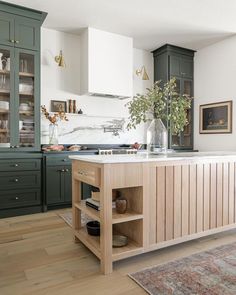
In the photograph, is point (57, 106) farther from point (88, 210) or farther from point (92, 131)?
point (88, 210)

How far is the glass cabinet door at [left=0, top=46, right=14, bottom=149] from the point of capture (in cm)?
321

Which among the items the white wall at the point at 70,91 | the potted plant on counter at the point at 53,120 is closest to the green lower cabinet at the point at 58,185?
the potted plant on counter at the point at 53,120

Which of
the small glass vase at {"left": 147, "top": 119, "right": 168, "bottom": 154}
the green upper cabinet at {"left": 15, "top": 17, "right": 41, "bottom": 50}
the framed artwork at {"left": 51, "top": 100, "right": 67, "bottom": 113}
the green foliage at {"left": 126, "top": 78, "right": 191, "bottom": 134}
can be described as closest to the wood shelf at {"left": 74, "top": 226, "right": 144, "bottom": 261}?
the small glass vase at {"left": 147, "top": 119, "right": 168, "bottom": 154}

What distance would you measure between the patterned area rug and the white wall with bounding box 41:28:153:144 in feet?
9.02

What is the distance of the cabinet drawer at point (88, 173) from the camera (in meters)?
1.80

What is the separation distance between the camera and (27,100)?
11.0 feet

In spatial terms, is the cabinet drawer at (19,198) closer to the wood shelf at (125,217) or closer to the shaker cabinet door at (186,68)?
the wood shelf at (125,217)

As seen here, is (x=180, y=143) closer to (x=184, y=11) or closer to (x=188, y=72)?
(x=188, y=72)

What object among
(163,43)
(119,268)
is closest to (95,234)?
(119,268)

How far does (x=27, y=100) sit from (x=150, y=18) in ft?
7.13

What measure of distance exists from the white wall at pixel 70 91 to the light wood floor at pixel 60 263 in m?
1.81

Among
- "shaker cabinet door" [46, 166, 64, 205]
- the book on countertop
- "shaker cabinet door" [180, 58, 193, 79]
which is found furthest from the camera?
"shaker cabinet door" [180, 58, 193, 79]

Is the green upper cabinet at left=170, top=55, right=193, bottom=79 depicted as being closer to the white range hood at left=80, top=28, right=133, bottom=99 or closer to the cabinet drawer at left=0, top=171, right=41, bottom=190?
the white range hood at left=80, top=28, right=133, bottom=99

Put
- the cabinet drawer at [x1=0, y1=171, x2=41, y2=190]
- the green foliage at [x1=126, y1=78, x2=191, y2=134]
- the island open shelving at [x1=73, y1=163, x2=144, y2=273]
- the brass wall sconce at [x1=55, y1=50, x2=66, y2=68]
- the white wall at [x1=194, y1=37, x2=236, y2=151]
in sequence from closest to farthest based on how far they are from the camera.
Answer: the island open shelving at [x1=73, y1=163, x2=144, y2=273]
the green foliage at [x1=126, y1=78, x2=191, y2=134]
the cabinet drawer at [x1=0, y1=171, x2=41, y2=190]
the brass wall sconce at [x1=55, y1=50, x2=66, y2=68]
the white wall at [x1=194, y1=37, x2=236, y2=151]
